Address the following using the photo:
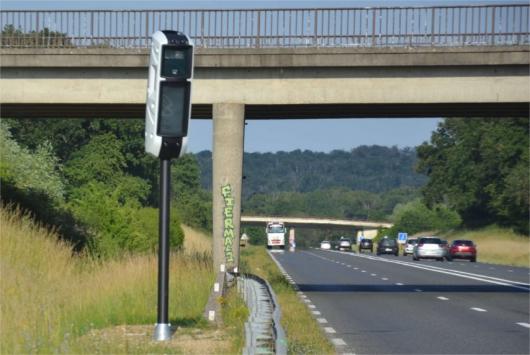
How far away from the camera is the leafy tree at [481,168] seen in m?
106

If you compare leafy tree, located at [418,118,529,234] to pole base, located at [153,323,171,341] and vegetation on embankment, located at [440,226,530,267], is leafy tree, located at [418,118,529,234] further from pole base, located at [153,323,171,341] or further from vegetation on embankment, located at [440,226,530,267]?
pole base, located at [153,323,171,341]

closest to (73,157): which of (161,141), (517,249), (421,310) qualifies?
(517,249)

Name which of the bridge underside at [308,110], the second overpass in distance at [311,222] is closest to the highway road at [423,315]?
the bridge underside at [308,110]

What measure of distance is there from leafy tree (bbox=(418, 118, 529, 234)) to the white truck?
16.1m

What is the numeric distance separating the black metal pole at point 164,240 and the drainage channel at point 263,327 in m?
0.88

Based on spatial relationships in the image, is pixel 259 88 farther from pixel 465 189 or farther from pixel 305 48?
pixel 465 189

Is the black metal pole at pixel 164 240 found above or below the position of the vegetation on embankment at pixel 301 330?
above

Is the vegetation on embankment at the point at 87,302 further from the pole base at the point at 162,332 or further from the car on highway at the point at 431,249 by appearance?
the car on highway at the point at 431,249

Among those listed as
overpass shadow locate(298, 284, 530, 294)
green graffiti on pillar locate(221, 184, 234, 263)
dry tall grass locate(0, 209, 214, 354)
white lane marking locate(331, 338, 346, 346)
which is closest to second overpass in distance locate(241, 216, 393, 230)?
overpass shadow locate(298, 284, 530, 294)

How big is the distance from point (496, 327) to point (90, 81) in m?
13.2

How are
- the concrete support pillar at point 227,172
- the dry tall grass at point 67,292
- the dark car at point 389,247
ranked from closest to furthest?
the dry tall grass at point 67,292
the concrete support pillar at point 227,172
the dark car at point 389,247

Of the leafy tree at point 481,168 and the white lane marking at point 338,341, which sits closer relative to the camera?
the white lane marking at point 338,341

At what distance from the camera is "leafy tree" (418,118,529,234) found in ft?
347

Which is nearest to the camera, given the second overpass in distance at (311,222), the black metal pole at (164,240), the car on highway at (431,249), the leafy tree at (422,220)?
the black metal pole at (164,240)
